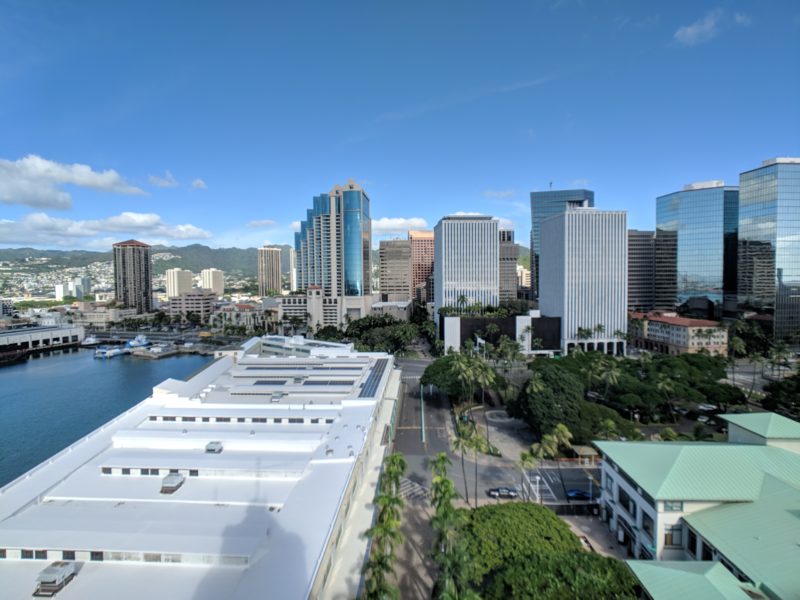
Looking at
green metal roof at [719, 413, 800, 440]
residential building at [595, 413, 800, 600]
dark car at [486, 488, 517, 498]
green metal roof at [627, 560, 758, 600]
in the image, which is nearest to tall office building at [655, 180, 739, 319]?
green metal roof at [719, 413, 800, 440]

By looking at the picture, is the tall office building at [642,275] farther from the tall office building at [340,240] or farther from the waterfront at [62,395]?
the waterfront at [62,395]

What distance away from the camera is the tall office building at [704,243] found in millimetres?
91000

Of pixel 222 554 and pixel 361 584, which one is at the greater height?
pixel 222 554

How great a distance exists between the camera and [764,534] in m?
18.4

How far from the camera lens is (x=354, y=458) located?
23547 millimetres

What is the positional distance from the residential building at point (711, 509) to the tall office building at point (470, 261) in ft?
223

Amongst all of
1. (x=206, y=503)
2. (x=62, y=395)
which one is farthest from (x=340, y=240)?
(x=206, y=503)

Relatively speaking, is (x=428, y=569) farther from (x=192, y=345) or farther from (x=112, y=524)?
(x=192, y=345)

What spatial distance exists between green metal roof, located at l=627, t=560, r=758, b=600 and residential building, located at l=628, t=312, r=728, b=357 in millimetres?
62694

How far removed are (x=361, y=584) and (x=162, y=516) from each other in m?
8.90

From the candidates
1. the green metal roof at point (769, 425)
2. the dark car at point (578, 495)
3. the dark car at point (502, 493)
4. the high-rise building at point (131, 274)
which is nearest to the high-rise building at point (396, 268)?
the high-rise building at point (131, 274)

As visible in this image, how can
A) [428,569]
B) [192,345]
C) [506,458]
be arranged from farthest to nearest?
[192,345] < [506,458] < [428,569]

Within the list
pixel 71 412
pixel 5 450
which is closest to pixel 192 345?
pixel 71 412

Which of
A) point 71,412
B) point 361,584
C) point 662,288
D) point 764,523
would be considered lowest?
point 71,412
